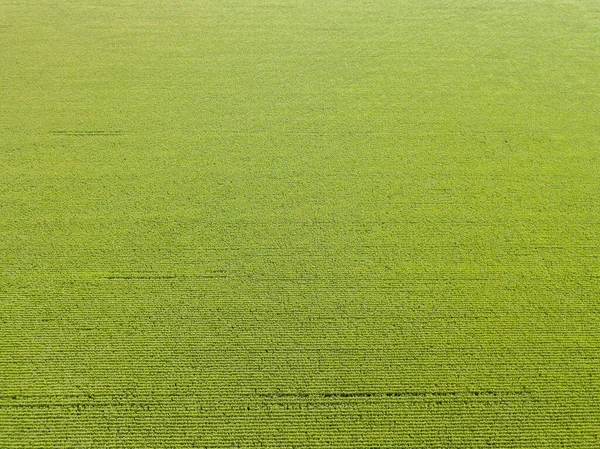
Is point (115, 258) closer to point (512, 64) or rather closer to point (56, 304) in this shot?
point (56, 304)

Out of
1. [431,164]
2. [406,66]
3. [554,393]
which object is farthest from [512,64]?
[554,393]

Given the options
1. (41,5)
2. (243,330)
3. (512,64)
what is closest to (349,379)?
(243,330)

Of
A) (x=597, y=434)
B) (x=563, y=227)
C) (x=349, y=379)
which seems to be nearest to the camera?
(x=597, y=434)

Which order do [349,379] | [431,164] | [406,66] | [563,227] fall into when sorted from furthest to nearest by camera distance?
[406,66] → [431,164] → [563,227] → [349,379]

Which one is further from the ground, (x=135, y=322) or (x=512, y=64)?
(x=512, y=64)

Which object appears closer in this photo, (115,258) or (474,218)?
(115,258)

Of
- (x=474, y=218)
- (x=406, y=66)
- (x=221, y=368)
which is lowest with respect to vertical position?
(x=221, y=368)
